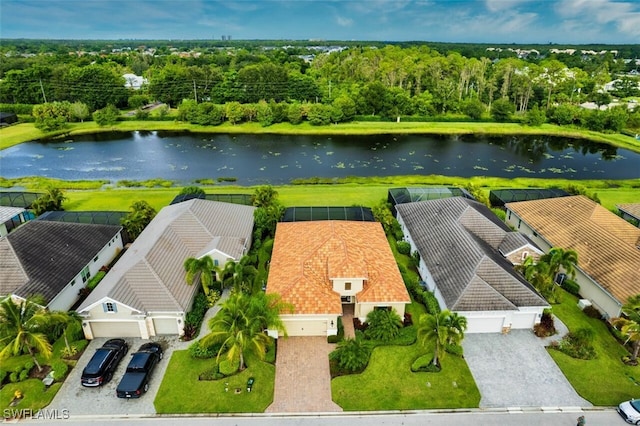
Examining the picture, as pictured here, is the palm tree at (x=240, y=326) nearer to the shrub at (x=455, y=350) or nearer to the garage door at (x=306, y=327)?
the garage door at (x=306, y=327)

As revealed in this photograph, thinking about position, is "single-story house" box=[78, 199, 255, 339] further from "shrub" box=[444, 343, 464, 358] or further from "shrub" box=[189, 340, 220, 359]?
"shrub" box=[444, 343, 464, 358]

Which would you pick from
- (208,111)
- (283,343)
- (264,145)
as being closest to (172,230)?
(283,343)

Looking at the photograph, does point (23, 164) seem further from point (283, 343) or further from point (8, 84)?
point (283, 343)

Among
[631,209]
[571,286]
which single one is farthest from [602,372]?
[631,209]

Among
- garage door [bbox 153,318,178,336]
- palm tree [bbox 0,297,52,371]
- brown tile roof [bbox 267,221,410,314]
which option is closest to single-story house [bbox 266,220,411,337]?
brown tile roof [bbox 267,221,410,314]

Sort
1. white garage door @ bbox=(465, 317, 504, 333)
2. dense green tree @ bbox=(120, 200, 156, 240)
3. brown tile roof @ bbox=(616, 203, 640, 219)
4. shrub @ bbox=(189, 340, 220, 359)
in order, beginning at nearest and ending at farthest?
1. shrub @ bbox=(189, 340, 220, 359)
2. white garage door @ bbox=(465, 317, 504, 333)
3. dense green tree @ bbox=(120, 200, 156, 240)
4. brown tile roof @ bbox=(616, 203, 640, 219)

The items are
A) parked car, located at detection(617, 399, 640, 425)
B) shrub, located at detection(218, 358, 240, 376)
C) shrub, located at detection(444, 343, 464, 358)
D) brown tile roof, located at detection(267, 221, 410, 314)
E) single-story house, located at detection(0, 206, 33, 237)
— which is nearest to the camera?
parked car, located at detection(617, 399, 640, 425)

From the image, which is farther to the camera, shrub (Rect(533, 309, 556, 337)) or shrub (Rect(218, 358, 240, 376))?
shrub (Rect(533, 309, 556, 337))
